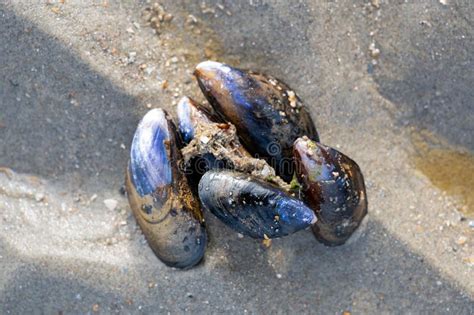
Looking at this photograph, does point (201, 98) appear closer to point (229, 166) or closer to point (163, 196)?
point (229, 166)

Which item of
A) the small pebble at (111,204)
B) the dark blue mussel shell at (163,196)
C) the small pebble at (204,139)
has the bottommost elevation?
the small pebble at (111,204)

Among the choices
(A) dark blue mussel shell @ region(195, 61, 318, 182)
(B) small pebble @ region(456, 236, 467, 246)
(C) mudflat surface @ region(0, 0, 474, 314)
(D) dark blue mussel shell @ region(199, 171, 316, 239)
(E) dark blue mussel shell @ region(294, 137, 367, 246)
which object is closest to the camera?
(D) dark blue mussel shell @ region(199, 171, 316, 239)

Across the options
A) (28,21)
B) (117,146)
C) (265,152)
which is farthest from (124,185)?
(28,21)

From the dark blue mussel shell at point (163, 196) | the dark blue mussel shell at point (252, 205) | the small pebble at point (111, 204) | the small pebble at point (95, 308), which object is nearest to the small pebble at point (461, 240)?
the dark blue mussel shell at point (252, 205)

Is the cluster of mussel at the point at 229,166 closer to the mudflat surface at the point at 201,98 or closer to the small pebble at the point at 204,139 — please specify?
the small pebble at the point at 204,139

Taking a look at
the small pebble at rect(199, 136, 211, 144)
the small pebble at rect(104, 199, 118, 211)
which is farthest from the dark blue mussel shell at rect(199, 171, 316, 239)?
the small pebble at rect(104, 199, 118, 211)

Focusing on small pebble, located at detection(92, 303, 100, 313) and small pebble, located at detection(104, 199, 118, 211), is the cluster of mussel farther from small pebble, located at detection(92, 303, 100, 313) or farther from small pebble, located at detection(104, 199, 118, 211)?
small pebble, located at detection(92, 303, 100, 313)

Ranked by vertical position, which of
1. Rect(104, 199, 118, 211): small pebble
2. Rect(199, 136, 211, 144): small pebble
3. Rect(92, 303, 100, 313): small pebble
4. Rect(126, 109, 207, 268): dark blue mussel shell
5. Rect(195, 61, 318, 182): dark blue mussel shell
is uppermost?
Rect(195, 61, 318, 182): dark blue mussel shell

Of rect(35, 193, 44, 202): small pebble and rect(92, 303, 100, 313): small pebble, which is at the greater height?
rect(35, 193, 44, 202): small pebble

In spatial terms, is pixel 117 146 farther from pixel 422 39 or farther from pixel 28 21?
pixel 422 39
